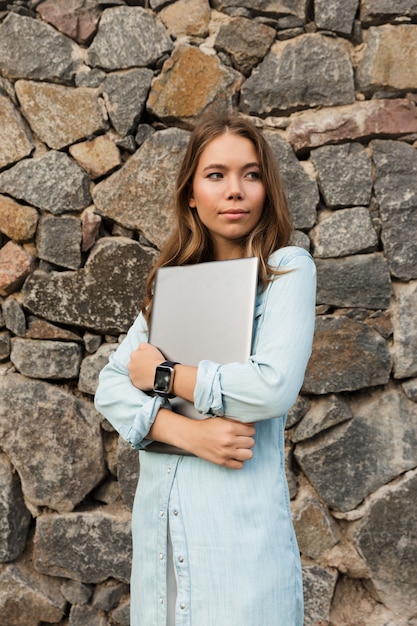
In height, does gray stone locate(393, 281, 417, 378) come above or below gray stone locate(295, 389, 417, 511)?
above

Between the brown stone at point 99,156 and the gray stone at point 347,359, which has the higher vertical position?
the brown stone at point 99,156

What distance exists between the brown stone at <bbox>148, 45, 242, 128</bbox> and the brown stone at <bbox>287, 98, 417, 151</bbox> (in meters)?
0.32

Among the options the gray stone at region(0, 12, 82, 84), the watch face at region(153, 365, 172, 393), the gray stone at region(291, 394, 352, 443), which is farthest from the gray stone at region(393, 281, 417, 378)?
the gray stone at region(0, 12, 82, 84)

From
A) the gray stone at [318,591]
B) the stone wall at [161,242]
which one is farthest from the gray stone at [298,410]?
the gray stone at [318,591]

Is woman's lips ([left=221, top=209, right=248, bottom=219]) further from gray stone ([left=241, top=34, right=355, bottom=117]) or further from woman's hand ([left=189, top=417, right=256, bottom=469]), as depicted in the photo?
gray stone ([left=241, top=34, right=355, bottom=117])

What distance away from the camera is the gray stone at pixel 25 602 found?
2.25 metres

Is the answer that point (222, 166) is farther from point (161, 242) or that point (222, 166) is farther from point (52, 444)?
point (52, 444)

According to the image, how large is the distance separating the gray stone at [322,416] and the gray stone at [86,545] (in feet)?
2.23

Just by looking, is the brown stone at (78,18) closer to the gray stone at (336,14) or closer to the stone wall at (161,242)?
the stone wall at (161,242)

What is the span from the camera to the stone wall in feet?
6.94

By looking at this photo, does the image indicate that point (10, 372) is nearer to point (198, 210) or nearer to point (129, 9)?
point (198, 210)

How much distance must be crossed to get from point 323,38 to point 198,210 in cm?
117

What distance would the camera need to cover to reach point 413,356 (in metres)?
2.11

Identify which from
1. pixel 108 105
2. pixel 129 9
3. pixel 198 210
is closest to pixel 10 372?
pixel 108 105
